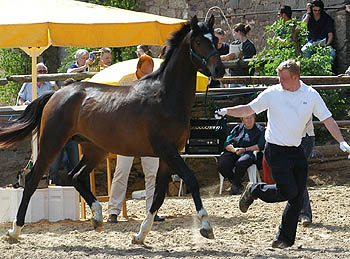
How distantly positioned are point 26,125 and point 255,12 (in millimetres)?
9555

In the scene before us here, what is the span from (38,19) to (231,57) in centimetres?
561

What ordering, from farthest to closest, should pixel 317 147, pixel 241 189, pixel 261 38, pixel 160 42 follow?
pixel 261 38
pixel 317 147
pixel 241 189
pixel 160 42

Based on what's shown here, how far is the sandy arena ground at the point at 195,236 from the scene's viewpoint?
7.54 m

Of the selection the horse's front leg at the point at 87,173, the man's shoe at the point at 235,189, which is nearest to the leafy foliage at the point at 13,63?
the man's shoe at the point at 235,189

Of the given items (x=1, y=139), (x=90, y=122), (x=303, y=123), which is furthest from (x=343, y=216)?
(x=1, y=139)

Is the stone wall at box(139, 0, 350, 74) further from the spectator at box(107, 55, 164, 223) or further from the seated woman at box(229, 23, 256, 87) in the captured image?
the spectator at box(107, 55, 164, 223)

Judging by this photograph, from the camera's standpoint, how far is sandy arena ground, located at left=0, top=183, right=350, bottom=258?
754cm

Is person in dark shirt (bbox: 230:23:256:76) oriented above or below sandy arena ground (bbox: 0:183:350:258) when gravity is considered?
above

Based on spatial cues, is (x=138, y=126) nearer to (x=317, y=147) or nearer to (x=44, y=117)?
(x=44, y=117)

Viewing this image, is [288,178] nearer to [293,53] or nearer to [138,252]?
[138,252]

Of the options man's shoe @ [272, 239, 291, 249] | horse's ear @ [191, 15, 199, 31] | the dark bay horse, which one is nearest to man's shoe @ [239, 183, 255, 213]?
man's shoe @ [272, 239, 291, 249]

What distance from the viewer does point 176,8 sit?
20.0 meters

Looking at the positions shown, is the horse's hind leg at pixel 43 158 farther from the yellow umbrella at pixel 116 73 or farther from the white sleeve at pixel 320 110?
the white sleeve at pixel 320 110

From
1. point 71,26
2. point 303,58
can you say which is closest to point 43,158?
point 71,26
